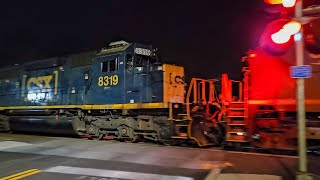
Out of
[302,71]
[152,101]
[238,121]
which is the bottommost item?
[238,121]

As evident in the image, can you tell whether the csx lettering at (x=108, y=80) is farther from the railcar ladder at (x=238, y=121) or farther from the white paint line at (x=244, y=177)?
the white paint line at (x=244, y=177)

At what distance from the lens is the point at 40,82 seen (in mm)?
18234

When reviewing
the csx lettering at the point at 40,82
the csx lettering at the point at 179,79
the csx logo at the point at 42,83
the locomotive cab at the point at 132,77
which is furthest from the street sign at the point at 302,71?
the csx lettering at the point at 40,82

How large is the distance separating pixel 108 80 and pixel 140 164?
6547mm

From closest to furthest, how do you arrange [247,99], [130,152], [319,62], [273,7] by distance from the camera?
[273,7] < [319,62] < [247,99] < [130,152]

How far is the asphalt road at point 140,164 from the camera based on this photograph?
7656mm

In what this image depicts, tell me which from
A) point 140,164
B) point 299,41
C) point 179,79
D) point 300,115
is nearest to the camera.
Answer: point 300,115

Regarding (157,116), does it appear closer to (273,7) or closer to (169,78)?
(169,78)

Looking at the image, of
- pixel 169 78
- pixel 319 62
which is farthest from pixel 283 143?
pixel 169 78

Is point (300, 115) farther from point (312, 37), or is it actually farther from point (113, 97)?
point (113, 97)

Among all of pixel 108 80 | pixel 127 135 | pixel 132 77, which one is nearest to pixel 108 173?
pixel 127 135

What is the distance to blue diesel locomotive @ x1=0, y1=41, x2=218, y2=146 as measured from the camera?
13.3 meters

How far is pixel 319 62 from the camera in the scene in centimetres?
836

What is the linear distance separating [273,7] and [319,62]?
2897 mm
